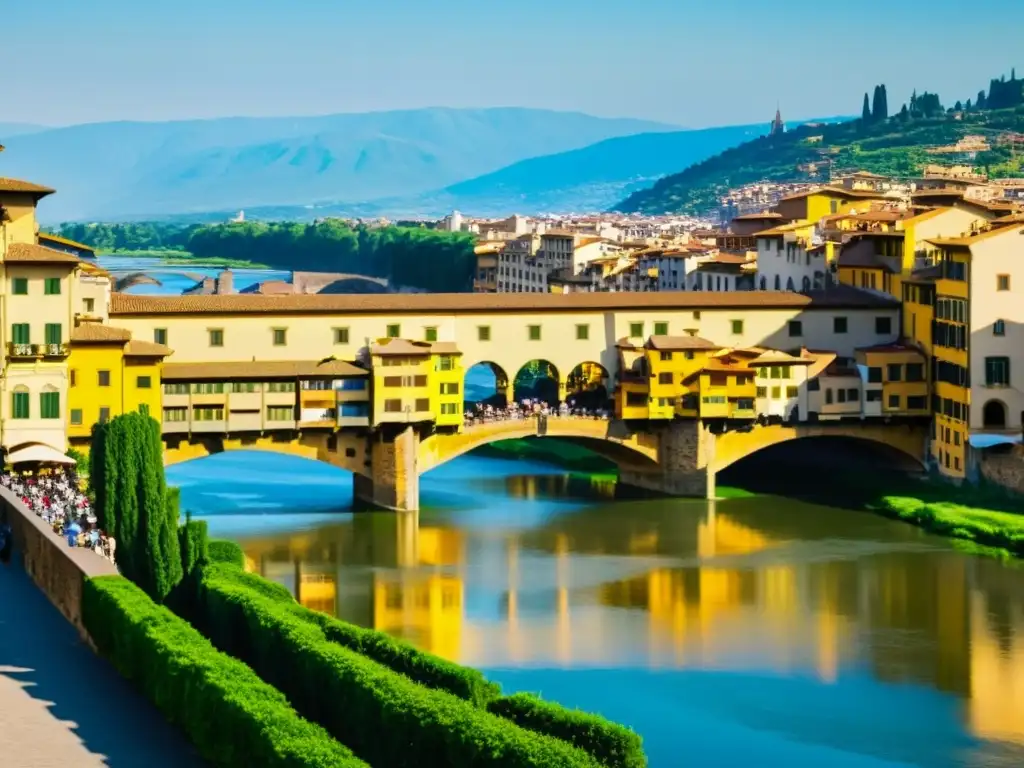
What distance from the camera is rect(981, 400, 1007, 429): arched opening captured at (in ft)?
139

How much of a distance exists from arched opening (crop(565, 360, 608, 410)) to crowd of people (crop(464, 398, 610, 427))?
4.07ft

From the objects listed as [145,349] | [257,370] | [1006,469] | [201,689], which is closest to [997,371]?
[1006,469]

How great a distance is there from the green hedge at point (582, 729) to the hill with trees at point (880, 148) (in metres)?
92.0

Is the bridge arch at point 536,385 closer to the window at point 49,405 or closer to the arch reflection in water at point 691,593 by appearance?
the arch reflection in water at point 691,593

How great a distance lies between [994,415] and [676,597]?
11.2 metres

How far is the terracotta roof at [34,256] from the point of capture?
37.6 meters

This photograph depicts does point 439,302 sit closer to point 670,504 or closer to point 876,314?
point 670,504

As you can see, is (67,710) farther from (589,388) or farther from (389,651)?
(589,388)

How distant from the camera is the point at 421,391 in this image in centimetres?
4234

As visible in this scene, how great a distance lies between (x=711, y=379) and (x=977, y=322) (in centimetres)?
539

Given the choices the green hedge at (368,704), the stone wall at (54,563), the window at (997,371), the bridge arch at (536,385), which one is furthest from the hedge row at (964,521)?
the stone wall at (54,563)

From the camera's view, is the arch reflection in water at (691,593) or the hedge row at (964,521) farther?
the hedge row at (964,521)

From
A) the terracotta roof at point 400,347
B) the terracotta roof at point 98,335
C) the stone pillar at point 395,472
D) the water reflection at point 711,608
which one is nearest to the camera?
the water reflection at point 711,608

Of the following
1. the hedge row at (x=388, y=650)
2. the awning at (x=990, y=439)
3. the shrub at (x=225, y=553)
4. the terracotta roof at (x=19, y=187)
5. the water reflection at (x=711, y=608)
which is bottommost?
the water reflection at (x=711, y=608)
